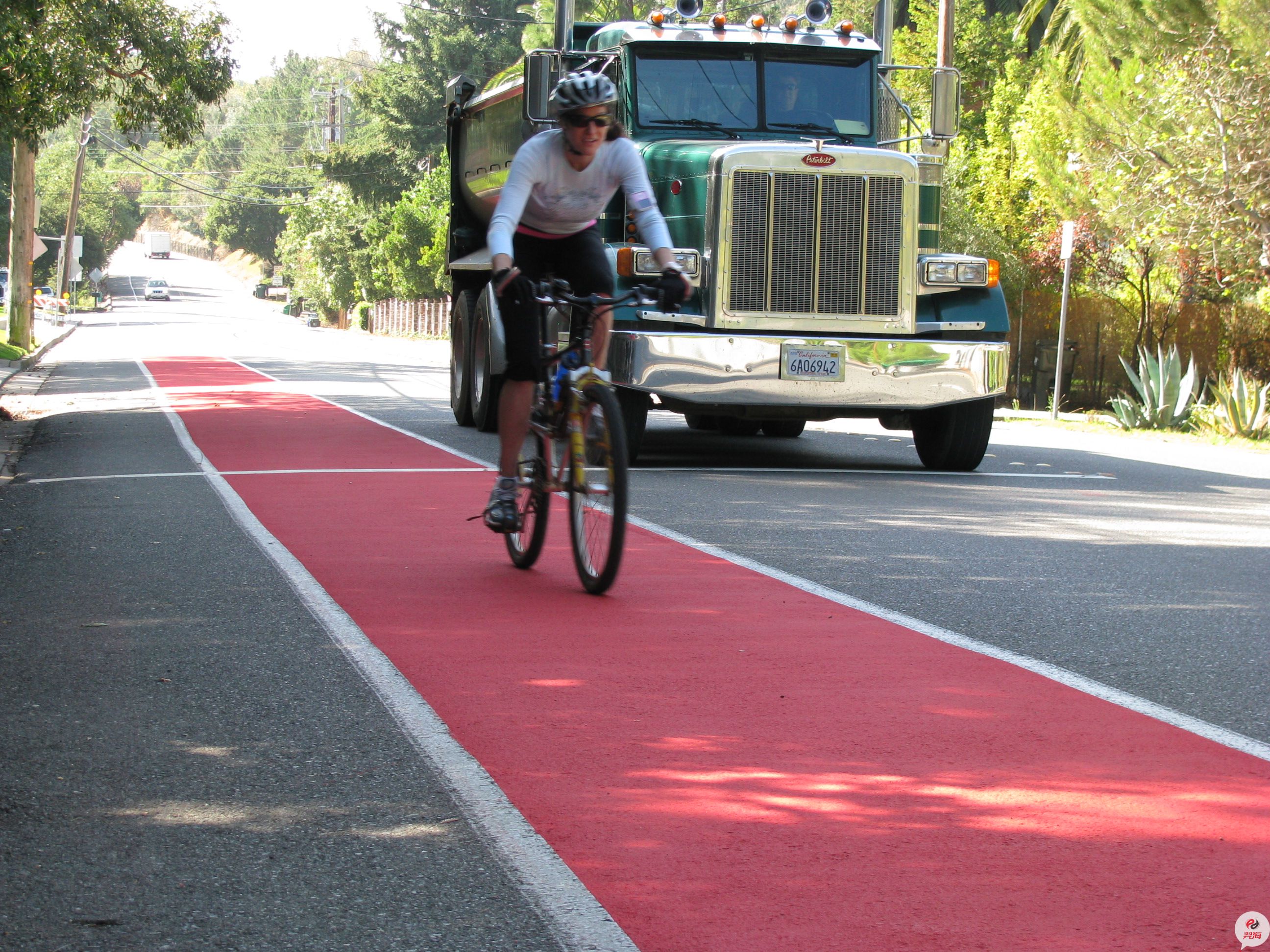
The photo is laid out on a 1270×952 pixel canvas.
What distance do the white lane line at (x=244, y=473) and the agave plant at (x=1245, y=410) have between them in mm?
10348

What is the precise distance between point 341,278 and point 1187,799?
86187 mm

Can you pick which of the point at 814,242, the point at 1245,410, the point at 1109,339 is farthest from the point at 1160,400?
the point at 814,242

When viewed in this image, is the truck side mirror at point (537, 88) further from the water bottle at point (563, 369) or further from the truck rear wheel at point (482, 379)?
the water bottle at point (563, 369)

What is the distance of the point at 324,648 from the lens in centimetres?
564

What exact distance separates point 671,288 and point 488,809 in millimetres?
3102

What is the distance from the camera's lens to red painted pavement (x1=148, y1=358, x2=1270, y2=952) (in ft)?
10.8

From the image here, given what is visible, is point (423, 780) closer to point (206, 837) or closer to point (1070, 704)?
point (206, 837)

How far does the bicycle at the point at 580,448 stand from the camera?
641 centimetres

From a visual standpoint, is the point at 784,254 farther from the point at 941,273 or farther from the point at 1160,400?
the point at 1160,400

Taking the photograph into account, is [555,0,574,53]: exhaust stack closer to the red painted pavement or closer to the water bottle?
the water bottle

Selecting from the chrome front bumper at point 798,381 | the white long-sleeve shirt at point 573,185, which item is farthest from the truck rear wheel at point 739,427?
the white long-sleeve shirt at point 573,185

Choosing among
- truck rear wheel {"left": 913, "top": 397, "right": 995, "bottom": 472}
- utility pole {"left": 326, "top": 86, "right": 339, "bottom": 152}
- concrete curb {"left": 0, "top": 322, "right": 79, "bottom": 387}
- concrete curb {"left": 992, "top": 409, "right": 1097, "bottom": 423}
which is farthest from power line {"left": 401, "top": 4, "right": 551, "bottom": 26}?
truck rear wheel {"left": 913, "top": 397, "right": 995, "bottom": 472}

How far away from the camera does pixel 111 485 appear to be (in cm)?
1072

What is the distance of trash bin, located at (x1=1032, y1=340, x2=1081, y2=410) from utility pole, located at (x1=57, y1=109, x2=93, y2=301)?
130 feet
